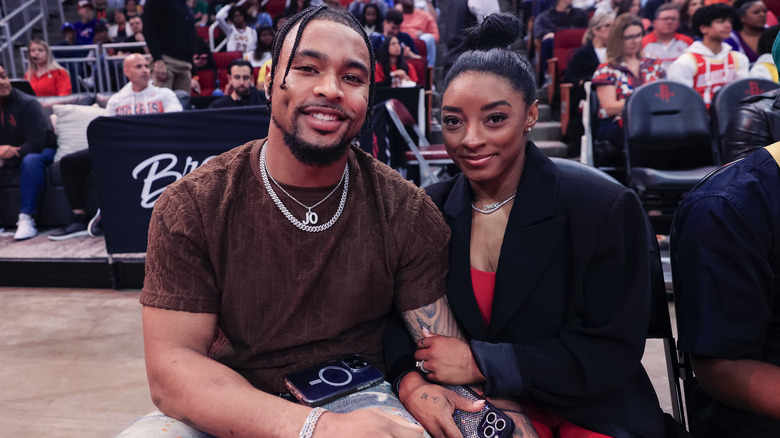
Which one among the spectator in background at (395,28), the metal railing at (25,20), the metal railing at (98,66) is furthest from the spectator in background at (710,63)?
the metal railing at (25,20)

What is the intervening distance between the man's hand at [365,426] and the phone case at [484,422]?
14 cm

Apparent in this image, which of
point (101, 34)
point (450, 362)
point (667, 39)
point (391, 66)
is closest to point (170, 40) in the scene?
point (391, 66)

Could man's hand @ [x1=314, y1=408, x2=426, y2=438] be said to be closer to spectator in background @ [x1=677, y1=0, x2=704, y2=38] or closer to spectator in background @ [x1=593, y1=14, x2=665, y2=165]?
spectator in background @ [x1=593, y1=14, x2=665, y2=165]

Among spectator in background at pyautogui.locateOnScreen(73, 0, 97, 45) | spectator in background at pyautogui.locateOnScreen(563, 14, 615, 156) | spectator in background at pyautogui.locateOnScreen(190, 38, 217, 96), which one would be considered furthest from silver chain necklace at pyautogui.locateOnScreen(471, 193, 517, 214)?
spectator in background at pyautogui.locateOnScreen(73, 0, 97, 45)

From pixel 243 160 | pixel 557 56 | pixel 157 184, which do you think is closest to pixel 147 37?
pixel 157 184

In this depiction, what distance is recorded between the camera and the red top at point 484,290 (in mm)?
1518

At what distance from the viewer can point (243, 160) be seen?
1536mm

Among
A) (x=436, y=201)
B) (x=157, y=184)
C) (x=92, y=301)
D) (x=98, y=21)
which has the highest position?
(x=98, y=21)

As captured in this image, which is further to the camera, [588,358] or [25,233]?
[25,233]

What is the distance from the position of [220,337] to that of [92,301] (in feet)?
10.4

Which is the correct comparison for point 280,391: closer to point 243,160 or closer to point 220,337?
point 220,337

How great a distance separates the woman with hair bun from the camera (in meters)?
1.36

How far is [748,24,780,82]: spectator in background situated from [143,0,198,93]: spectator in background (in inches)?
222

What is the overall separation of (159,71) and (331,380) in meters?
6.00
